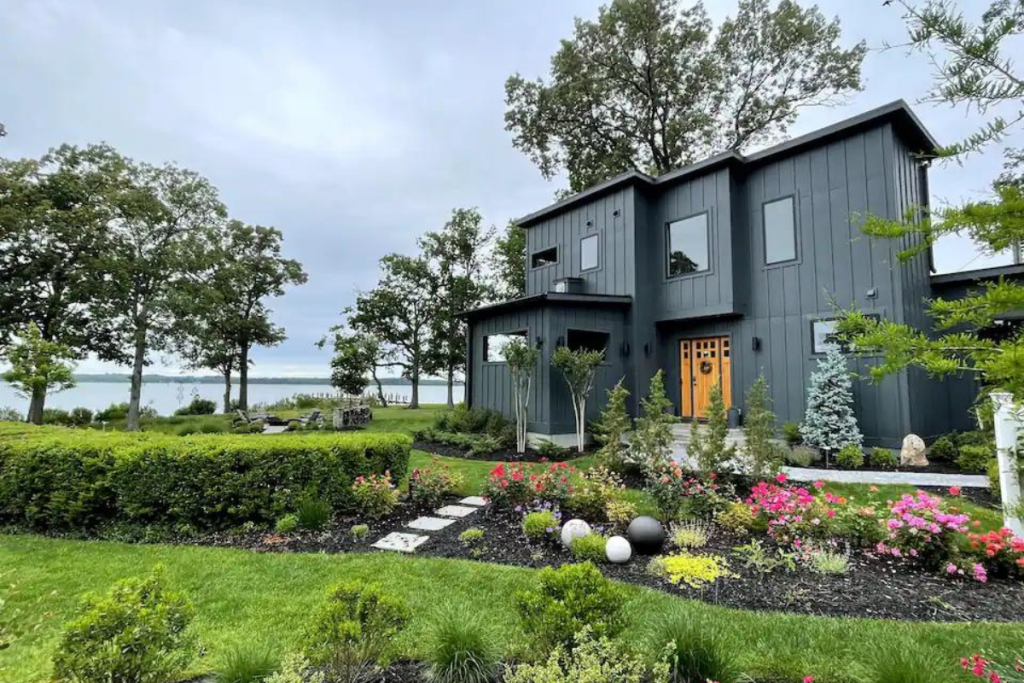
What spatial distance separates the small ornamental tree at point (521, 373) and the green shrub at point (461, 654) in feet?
23.2

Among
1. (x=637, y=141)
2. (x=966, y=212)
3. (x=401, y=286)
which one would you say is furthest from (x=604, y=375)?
(x=401, y=286)

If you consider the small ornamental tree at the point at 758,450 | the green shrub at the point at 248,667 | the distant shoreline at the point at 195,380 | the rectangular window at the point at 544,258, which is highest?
the rectangular window at the point at 544,258

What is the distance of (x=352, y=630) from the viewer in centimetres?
219

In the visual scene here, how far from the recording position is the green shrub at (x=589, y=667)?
1.98 metres

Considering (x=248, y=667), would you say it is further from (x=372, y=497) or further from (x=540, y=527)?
(x=372, y=497)

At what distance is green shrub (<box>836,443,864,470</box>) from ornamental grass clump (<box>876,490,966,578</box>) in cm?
363

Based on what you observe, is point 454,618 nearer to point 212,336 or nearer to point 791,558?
point 791,558

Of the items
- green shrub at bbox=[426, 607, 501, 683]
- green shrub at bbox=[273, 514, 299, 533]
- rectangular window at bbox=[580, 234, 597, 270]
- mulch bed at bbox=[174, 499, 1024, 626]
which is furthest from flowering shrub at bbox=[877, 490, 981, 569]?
rectangular window at bbox=[580, 234, 597, 270]

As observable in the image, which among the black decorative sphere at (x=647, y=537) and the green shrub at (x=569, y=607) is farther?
the black decorative sphere at (x=647, y=537)

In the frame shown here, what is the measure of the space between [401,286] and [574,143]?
1015 centimetres

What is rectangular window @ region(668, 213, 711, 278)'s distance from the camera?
401 inches

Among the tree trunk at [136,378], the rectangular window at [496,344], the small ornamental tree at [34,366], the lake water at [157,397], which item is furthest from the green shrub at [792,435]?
the lake water at [157,397]

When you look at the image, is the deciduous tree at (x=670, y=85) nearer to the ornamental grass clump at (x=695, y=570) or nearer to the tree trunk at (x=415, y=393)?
the tree trunk at (x=415, y=393)

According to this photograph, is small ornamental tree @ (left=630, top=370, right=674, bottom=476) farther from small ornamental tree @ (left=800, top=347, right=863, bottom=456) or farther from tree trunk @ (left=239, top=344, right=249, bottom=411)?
tree trunk @ (left=239, top=344, right=249, bottom=411)
